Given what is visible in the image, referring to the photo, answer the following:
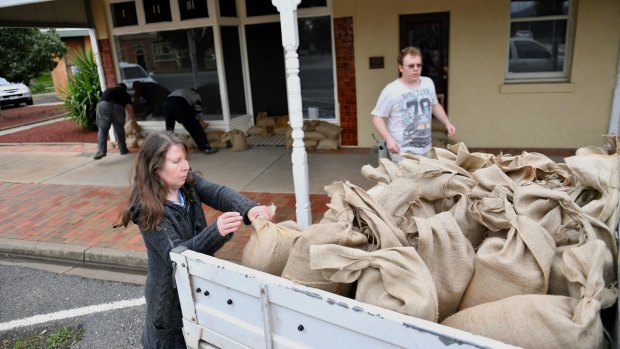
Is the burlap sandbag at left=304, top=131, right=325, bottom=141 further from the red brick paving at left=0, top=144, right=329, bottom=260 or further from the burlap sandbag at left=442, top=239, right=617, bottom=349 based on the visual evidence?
the burlap sandbag at left=442, top=239, right=617, bottom=349

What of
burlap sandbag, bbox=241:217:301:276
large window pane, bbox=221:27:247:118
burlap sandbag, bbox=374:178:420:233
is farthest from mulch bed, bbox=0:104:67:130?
burlap sandbag, bbox=374:178:420:233

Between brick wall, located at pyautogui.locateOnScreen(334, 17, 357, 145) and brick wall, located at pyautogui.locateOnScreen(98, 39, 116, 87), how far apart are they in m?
4.96

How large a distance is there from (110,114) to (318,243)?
808cm

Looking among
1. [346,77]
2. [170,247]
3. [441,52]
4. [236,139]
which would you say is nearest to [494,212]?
[170,247]

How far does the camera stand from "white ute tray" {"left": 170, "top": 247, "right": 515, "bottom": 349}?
1.48m

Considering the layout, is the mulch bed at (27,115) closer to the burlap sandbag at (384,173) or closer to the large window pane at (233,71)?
the large window pane at (233,71)

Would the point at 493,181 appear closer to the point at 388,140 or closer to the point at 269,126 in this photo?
the point at 388,140

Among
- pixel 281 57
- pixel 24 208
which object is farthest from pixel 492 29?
pixel 24 208

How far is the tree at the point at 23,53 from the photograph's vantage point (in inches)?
645

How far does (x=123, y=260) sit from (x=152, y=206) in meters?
2.98

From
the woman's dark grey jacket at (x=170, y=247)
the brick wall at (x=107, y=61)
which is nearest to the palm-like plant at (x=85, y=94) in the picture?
the brick wall at (x=107, y=61)

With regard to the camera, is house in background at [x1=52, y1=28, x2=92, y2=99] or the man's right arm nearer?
the man's right arm

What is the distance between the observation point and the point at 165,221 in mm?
2363

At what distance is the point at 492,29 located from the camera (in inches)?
281
